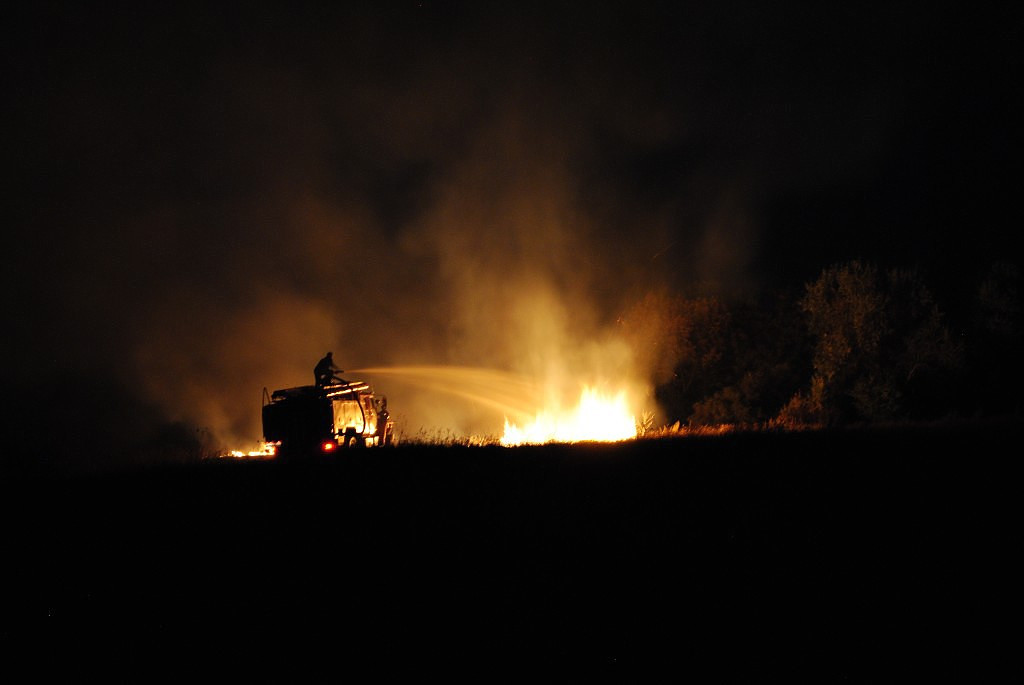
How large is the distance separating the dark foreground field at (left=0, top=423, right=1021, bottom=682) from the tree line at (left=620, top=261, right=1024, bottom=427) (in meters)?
23.1

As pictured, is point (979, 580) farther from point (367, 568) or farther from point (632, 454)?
point (367, 568)

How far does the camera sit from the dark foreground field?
20.5 ft

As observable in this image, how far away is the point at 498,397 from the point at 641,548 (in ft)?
116

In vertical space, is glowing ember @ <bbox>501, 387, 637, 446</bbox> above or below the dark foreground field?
above

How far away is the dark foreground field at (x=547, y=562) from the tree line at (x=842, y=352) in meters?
23.1

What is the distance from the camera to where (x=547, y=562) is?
7371 mm

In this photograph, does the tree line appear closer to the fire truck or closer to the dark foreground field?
the fire truck

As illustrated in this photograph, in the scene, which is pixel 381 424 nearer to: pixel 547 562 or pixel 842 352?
pixel 547 562

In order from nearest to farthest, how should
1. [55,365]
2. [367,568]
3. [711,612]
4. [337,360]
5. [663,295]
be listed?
1. [711,612]
2. [367,568]
3. [55,365]
4. [663,295]
5. [337,360]

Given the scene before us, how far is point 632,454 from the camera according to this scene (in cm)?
960

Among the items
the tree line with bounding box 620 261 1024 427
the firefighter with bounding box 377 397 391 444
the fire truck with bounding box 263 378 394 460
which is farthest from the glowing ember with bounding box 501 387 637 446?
the fire truck with bounding box 263 378 394 460

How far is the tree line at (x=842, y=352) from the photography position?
1277 inches

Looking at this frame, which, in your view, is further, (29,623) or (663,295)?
(663,295)

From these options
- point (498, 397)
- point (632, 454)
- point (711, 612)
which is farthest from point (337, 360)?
point (711, 612)
